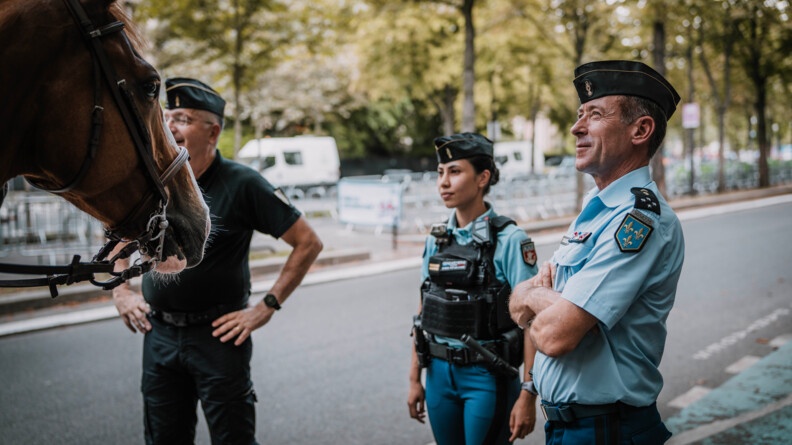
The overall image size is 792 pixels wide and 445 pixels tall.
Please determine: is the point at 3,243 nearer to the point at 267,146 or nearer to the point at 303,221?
the point at 303,221

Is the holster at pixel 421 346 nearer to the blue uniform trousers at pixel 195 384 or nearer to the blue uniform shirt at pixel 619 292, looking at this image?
the blue uniform trousers at pixel 195 384

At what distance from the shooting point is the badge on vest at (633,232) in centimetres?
181

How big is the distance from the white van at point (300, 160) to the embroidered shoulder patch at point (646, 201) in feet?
82.6

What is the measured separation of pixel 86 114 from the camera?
150cm

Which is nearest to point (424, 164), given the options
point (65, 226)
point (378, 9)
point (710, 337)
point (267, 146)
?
point (267, 146)

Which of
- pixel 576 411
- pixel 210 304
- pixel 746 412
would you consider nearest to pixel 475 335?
pixel 576 411

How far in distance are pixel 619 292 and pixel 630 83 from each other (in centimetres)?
68

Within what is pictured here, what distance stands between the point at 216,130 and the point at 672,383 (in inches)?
178

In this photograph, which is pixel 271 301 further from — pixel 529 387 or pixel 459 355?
pixel 529 387

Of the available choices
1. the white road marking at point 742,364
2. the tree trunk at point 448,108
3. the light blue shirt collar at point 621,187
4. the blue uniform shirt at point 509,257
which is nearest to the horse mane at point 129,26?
the light blue shirt collar at point 621,187

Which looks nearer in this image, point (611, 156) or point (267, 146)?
point (611, 156)

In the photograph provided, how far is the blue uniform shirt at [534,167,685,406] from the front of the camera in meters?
1.83

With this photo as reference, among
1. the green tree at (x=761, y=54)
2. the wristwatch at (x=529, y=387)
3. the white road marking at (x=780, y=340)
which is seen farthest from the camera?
the green tree at (x=761, y=54)

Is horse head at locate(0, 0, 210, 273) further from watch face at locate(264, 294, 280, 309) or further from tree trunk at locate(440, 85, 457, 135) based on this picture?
tree trunk at locate(440, 85, 457, 135)
